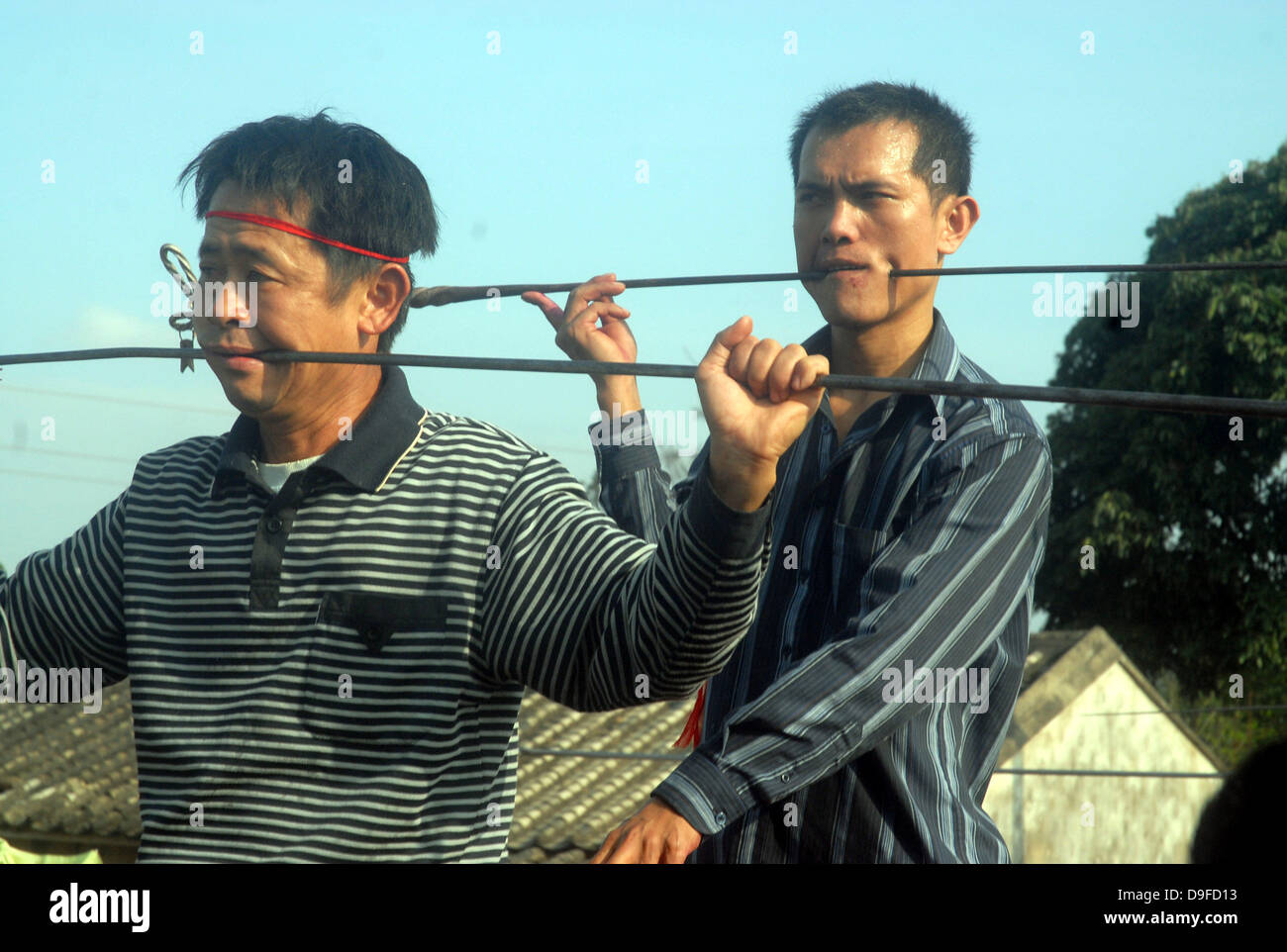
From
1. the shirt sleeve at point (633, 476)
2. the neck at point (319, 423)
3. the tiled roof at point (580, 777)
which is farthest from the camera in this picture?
the tiled roof at point (580, 777)

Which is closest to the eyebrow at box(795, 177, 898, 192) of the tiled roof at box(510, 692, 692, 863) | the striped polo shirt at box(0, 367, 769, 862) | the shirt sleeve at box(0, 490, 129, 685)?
the striped polo shirt at box(0, 367, 769, 862)

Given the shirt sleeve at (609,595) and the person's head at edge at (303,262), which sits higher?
the person's head at edge at (303,262)

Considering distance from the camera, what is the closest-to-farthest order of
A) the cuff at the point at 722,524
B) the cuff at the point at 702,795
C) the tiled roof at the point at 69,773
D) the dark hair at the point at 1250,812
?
the dark hair at the point at 1250,812, the cuff at the point at 722,524, the cuff at the point at 702,795, the tiled roof at the point at 69,773

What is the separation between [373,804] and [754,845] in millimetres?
625

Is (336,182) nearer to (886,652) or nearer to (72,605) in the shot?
(72,605)

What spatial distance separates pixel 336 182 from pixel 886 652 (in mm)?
1012

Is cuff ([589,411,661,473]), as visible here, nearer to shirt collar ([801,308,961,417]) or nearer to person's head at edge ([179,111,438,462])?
shirt collar ([801,308,961,417])

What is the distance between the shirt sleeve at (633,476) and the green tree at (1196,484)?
15394 mm

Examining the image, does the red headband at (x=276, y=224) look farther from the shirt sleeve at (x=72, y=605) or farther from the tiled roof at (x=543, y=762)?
the tiled roof at (x=543, y=762)

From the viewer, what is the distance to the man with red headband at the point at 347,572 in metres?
1.75

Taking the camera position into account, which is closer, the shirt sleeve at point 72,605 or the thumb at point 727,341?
the thumb at point 727,341

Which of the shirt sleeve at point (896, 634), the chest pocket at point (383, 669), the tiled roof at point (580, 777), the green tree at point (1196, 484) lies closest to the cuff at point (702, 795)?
the shirt sleeve at point (896, 634)

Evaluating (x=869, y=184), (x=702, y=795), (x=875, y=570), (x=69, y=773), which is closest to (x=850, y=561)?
(x=875, y=570)
